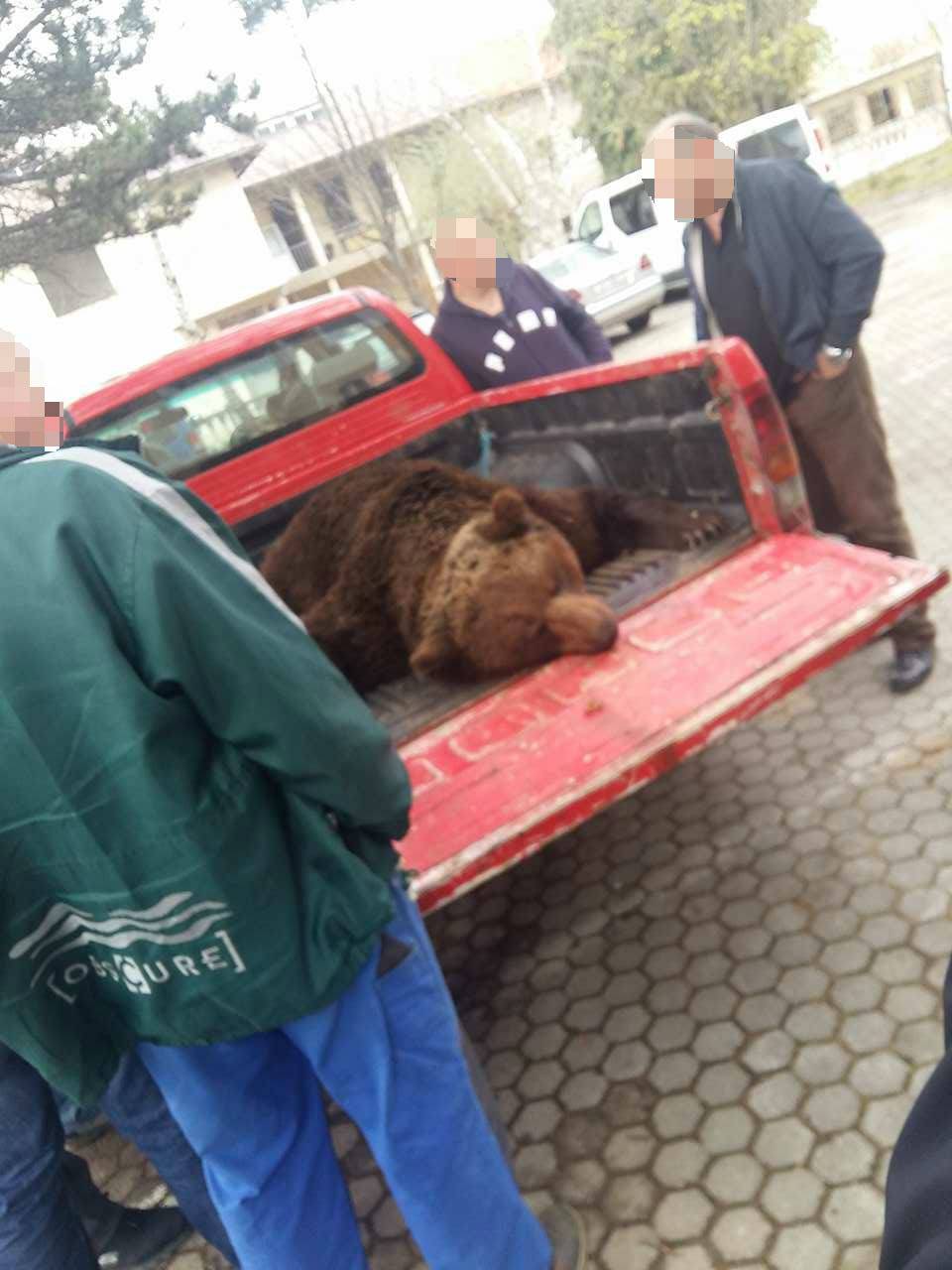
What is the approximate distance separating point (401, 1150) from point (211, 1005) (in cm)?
42

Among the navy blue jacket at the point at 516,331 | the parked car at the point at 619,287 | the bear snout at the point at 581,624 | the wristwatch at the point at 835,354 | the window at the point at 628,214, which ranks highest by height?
the navy blue jacket at the point at 516,331

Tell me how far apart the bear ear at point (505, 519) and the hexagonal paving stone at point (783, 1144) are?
1.73m

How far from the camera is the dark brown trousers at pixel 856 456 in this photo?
3.38 meters

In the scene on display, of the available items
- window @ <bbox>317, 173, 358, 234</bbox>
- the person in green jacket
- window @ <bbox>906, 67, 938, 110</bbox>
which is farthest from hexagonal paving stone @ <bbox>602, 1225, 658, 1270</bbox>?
window @ <bbox>906, 67, 938, 110</bbox>

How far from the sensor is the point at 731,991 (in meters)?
2.56

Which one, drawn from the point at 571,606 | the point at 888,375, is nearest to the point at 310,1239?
the point at 571,606

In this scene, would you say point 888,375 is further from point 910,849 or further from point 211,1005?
point 211,1005

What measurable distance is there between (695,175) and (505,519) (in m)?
1.31

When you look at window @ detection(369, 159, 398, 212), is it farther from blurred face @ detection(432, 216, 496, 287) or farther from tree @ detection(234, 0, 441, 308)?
blurred face @ detection(432, 216, 496, 287)

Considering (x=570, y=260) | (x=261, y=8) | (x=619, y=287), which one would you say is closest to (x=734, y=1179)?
(x=261, y=8)

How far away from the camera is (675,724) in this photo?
7.82 feet

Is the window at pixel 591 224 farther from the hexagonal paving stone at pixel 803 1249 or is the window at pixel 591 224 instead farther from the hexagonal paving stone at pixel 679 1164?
the hexagonal paving stone at pixel 803 1249

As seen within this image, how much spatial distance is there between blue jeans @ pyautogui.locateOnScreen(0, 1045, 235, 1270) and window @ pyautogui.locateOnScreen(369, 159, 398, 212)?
14603 mm

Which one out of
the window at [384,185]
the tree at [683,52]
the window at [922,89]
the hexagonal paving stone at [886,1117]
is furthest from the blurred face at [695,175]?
the window at [922,89]
